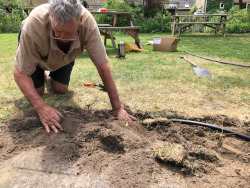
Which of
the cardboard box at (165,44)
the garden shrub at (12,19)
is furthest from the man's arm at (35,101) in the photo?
the garden shrub at (12,19)

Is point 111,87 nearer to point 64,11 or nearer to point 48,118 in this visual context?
point 48,118

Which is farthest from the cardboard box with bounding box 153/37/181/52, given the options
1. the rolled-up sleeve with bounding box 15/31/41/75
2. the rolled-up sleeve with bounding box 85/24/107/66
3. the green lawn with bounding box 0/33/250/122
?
the rolled-up sleeve with bounding box 15/31/41/75

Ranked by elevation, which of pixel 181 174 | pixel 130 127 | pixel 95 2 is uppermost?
pixel 95 2

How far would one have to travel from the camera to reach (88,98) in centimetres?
265

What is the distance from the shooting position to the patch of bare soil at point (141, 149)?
1.39 metres

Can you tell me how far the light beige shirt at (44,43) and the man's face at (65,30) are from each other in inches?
5.3

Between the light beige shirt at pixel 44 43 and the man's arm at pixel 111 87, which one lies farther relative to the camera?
the man's arm at pixel 111 87

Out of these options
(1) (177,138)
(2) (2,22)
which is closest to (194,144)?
(1) (177,138)

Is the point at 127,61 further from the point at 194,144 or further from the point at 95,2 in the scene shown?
the point at 95,2

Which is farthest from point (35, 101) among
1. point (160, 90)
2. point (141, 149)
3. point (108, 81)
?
point (160, 90)

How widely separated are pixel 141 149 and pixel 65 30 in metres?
1.06

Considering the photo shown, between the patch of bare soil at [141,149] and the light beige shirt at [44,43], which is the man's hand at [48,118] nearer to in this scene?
the patch of bare soil at [141,149]

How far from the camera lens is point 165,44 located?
5.61 m

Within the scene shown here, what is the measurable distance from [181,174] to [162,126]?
2.02ft
